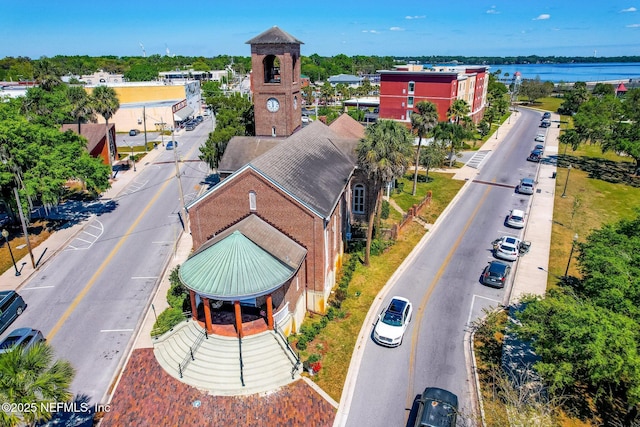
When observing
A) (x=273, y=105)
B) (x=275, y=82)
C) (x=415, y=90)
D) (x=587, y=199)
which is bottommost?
(x=587, y=199)

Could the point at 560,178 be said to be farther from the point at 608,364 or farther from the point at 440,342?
the point at 608,364

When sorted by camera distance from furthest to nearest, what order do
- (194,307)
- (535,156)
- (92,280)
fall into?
(535,156)
(92,280)
(194,307)

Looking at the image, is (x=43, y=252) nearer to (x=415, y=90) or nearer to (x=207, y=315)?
(x=207, y=315)

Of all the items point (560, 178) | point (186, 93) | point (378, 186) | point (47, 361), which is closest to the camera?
point (47, 361)

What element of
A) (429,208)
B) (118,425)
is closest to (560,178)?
(429,208)

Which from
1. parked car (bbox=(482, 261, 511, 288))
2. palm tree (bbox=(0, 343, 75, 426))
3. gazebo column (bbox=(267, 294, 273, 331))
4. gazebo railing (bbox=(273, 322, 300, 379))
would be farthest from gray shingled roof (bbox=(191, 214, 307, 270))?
parked car (bbox=(482, 261, 511, 288))

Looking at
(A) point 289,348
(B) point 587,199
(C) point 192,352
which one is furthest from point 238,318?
(B) point 587,199
